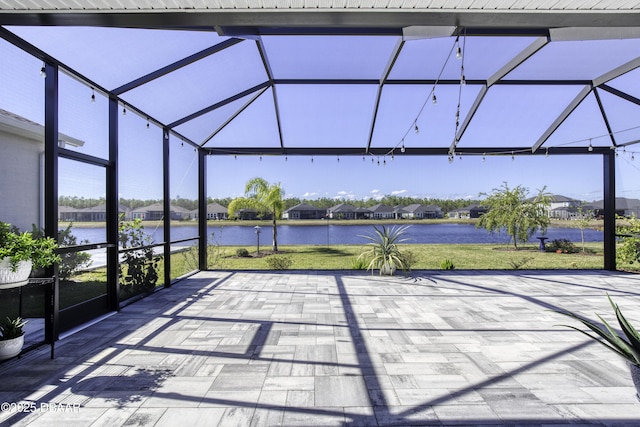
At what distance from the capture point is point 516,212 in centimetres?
902

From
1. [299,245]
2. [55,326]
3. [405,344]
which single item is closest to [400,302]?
[405,344]

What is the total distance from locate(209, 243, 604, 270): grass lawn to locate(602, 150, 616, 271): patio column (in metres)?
0.48

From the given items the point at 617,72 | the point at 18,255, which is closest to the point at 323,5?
the point at 18,255

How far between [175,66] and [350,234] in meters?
5.97

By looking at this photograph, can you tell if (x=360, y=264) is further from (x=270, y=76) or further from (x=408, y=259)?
(x=270, y=76)

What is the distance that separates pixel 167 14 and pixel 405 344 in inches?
135

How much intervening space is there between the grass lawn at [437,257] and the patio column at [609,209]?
48 centimetres

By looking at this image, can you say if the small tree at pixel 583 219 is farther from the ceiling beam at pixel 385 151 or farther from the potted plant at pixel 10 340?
the potted plant at pixel 10 340

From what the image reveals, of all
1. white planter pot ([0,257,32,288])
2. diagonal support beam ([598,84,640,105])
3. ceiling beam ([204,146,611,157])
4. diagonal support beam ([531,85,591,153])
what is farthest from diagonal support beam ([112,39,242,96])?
diagonal support beam ([598,84,640,105])

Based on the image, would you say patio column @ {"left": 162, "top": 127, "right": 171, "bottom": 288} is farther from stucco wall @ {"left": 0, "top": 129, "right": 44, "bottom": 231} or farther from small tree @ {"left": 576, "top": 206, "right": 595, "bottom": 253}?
small tree @ {"left": 576, "top": 206, "right": 595, "bottom": 253}

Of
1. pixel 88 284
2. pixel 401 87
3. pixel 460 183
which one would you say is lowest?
pixel 88 284

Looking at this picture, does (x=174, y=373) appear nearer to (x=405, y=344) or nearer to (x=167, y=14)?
(x=405, y=344)

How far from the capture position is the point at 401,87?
5551 millimetres

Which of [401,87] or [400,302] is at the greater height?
[401,87]
